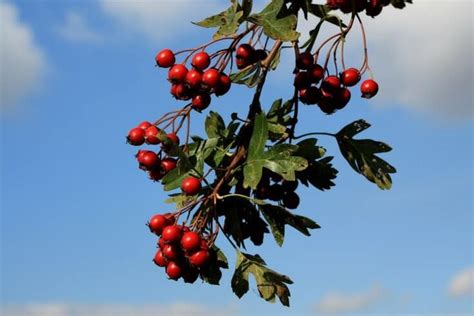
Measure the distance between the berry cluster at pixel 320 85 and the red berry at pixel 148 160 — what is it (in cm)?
45

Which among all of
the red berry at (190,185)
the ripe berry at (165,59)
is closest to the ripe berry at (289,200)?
the red berry at (190,185)

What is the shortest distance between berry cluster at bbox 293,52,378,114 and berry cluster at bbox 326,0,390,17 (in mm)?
177

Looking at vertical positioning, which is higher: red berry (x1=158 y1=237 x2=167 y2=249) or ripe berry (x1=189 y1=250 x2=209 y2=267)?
red berry (x1=158 y1=237 x2=167 y2=249)

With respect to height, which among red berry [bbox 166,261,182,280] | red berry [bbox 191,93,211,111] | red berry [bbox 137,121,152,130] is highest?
red berry [bbox 191,93,211,111]

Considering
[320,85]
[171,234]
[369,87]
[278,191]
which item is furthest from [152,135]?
[369,87]

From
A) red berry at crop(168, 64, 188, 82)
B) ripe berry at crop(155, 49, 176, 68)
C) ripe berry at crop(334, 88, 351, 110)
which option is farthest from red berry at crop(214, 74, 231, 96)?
ripe berry at crop(334, 88, 351, 110)

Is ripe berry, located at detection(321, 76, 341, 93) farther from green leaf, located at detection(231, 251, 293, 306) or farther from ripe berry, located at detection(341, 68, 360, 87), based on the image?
green leaf, located at detection(231, 251, 293, 306)

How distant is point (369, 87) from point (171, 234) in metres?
0.75

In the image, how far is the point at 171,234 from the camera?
7.01ft

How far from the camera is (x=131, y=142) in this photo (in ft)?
7.41

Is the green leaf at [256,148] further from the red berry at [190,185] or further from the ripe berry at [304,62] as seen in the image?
the ripe berry at [304,62]

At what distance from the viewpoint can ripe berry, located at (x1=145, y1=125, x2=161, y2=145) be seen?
2225mm

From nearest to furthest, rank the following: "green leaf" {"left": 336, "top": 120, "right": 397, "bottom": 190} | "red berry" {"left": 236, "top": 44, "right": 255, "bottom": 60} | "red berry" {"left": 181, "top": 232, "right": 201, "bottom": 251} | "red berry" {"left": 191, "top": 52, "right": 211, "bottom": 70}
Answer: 1. "red berry" {"left": 181, "top": 232, "right": 201, "bottom": 251}
2. "red berry" {"left": 191, "top": 52, "right": 211, "bottom": 70}
3. "red berry" {"left": 236, "top": 44, "right": 255, "bottom": 60}
4. "green leaf" {"left": 336, "top": 120, "right": 397, "bottom": 190}

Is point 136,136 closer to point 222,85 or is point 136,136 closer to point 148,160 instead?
point 148,160
